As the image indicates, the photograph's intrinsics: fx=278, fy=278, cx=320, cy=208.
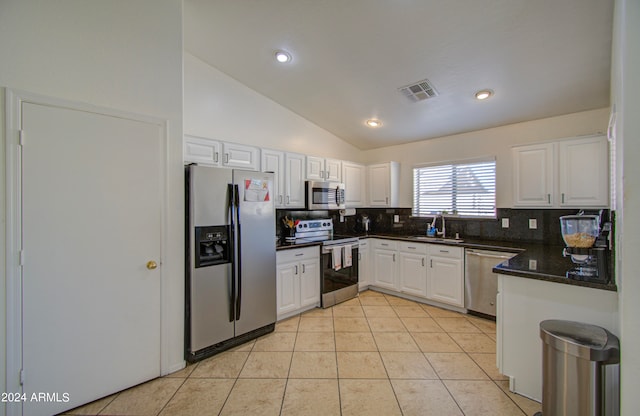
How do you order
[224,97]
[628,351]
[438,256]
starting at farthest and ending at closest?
[438,256]
[224,97]
[628,351]

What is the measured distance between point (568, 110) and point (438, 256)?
7.27 ft

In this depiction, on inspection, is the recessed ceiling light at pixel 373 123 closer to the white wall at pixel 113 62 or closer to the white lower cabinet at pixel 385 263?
the white lower cabinet at pixel 385 263

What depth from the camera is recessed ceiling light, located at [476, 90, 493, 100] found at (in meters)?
3.01

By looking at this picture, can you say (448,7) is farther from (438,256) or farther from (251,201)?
(438,256)

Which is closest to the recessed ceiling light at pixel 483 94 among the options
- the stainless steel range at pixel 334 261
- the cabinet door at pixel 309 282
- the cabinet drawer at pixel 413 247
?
the cabinet drawer at pixel 413 247

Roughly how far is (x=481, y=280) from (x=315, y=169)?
8.34 feet

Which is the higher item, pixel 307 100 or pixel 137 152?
pixel 307 100

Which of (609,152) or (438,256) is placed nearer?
(609,152)

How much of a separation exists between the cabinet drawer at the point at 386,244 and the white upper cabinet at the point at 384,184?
2.15 ft

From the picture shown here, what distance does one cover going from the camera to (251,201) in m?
2.83

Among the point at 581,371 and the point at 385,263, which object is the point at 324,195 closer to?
the point at 385,263

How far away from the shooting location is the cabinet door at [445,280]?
11.5ft

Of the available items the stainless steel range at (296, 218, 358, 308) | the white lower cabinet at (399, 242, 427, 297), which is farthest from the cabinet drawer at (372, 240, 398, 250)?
the stainless steel range at (296, 218, 358, 308)

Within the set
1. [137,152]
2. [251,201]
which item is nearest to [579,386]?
[251,201]
